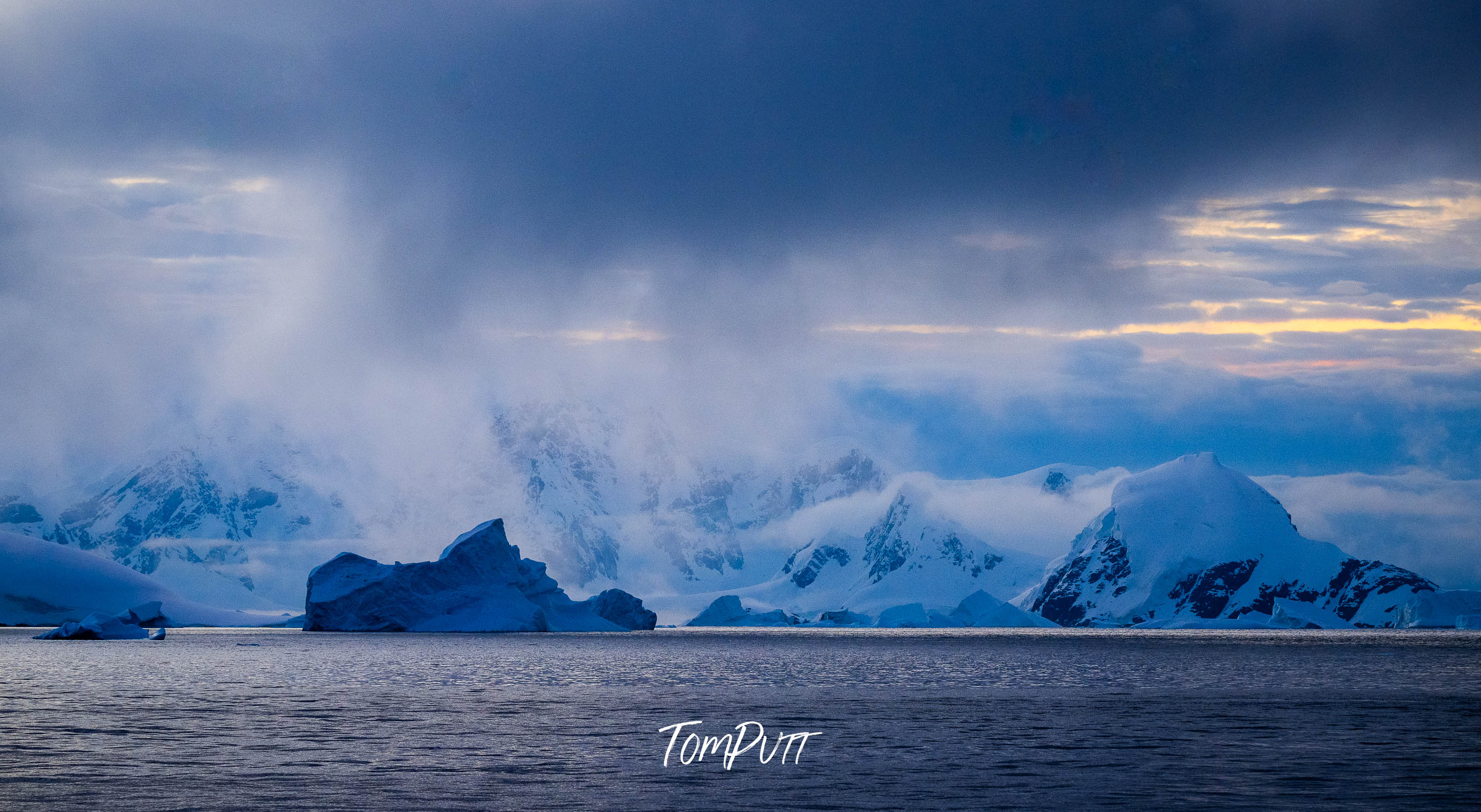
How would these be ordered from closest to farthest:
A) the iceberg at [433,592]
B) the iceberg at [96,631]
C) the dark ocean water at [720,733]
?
the dark ocean water at [720,733]
the iceberg at [96,631]
the iceberg at [433,592]

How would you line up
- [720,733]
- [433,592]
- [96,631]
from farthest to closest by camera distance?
[433,592] → [96,631] → [720,733]

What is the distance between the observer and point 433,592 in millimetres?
131625

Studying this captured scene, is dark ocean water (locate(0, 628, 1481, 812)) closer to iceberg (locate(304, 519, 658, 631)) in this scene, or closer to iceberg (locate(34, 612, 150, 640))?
iceberg (locate(34, 612, 150, 640))

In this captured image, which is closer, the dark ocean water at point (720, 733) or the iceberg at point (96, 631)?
the dark ocean water at point (720, 733)

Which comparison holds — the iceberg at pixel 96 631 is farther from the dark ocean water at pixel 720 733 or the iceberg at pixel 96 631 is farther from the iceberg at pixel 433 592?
the dark ocean water at pixel 720 733

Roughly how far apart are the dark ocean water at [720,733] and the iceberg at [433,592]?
5291 cm

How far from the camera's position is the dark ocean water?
23.6 m

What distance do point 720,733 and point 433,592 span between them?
101m

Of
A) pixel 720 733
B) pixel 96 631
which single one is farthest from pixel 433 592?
pixel 720 733

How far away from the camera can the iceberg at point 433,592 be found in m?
129

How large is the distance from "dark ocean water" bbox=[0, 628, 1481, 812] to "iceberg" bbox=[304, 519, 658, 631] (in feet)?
174

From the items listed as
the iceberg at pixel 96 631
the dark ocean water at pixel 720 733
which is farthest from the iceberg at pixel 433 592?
the dark ocean water at pixel 720 733

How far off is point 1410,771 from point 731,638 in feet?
477

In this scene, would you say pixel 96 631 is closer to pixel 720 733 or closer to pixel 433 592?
pixel 433 592
